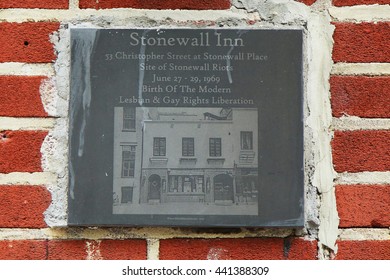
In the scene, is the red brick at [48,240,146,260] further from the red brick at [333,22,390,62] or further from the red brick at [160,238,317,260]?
the red brick at [333,22,390,62]

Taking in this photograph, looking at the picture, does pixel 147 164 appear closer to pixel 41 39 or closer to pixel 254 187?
pixel 254 187

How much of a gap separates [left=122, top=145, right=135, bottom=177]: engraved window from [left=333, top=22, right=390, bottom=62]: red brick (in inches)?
18.5

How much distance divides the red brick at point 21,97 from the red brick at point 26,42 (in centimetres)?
4

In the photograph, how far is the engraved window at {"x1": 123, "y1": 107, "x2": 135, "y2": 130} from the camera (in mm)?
1273

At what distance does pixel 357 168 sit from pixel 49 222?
0.65 m

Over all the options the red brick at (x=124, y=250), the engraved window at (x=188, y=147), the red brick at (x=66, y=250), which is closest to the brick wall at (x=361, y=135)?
the engraved window at (x=188, y=147)

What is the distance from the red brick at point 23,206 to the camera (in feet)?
4.16

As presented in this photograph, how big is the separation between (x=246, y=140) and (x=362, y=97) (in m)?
0.26

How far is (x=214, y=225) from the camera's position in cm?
126

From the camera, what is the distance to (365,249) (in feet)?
4.18

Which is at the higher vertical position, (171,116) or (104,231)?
(171,116)

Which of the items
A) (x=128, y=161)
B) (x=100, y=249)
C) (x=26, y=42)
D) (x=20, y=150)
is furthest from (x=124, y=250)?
(x=26, y=42)

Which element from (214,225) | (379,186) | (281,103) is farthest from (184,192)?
(379,186)

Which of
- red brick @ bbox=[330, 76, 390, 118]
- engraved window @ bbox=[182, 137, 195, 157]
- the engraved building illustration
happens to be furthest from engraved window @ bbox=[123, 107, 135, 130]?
red brick @ bbox=[330, 76, 390, 118]
